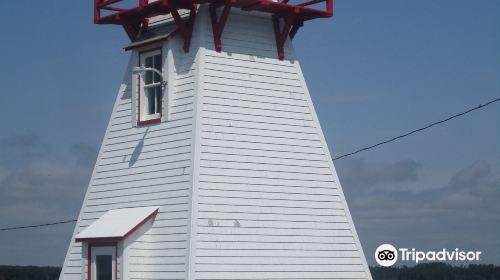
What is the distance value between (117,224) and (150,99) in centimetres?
341

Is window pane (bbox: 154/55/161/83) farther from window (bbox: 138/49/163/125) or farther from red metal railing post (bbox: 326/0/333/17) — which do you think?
red metal railing post (bbox: 326/0/333/17)

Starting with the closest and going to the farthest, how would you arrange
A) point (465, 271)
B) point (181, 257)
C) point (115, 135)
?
point (181, 257), point (115, 135), point (465, 271)

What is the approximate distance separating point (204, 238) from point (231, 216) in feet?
3.21

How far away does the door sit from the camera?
24.8m

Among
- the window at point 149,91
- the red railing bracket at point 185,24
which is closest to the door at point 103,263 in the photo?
the window at point 149,91

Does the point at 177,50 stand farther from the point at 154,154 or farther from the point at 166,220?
the point at 166,220

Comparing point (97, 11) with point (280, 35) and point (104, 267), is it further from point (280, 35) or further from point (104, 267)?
point (104, 267)

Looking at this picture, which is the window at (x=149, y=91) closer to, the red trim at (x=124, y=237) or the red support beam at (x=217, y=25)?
the red support beam at (x=217, y=25)

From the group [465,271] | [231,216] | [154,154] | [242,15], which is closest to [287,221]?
[231,216]

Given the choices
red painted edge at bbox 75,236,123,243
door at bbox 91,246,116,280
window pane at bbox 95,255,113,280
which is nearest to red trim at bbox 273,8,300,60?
red painted edge at bbox 75,236,123,243

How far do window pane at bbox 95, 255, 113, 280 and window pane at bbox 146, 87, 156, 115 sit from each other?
385 cm

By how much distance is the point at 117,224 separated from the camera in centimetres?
2516

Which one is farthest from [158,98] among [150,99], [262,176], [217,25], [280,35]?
[280,35]

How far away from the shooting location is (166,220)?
80.7 ft
